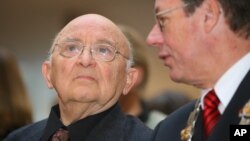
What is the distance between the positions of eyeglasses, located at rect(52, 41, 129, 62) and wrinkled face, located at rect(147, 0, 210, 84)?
0.45 meters

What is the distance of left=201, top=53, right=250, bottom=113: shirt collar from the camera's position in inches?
134

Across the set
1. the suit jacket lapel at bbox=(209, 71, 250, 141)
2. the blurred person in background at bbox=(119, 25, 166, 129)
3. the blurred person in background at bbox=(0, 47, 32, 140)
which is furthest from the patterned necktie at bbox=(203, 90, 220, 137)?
the blurred person in background at bbox=(119, 25, 166, 129)

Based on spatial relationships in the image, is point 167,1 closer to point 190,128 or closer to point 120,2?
point 190,128

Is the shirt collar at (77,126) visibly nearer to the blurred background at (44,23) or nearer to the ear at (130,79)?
the ear at (130,79)

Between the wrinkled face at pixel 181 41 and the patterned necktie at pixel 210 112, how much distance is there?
13cm

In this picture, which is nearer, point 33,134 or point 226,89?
point 226,89

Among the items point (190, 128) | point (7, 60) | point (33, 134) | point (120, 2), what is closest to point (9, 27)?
point (120, 2)

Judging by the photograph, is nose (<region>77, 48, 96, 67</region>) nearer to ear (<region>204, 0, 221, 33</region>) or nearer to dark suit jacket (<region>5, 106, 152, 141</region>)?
dark suit jacket (<region>5, 106, 152, 141</region>)

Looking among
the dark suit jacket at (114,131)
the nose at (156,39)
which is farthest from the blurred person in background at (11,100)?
the nose at (156,39)

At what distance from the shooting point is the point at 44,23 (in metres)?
11.6

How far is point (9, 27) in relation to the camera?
1180 centimetres

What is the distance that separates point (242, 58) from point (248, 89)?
17cm

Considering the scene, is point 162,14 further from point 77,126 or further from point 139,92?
point 139,92

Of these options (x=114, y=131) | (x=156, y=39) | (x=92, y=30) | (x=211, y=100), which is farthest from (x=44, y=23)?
(x=211, y=100)
